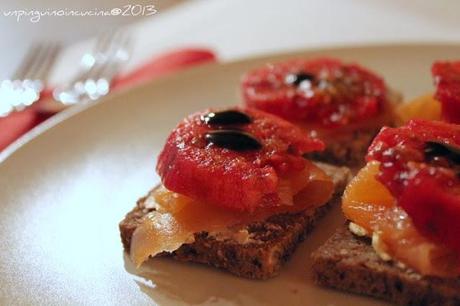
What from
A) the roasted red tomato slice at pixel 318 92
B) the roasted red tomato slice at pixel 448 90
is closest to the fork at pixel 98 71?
the roasted red tomato slice at pixel 318 92

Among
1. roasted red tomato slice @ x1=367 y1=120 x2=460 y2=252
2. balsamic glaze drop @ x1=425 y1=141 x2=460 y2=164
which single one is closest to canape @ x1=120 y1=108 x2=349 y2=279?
roasted red tomato slice @ x1=367 y1=120 x2=460 y2=252

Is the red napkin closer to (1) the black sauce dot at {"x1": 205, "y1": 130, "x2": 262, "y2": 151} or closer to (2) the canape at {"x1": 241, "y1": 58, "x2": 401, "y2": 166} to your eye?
(2) the canape at {"x1": 241, "y1": 58, "x2": 401, "y2": 166}

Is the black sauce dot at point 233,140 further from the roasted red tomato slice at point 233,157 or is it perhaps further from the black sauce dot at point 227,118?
the black sauce dot at point 227,118

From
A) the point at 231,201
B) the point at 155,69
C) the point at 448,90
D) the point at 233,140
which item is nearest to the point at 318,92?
the point at 448,90

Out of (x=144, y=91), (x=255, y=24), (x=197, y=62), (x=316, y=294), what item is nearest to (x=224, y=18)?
(x=255, y=24)

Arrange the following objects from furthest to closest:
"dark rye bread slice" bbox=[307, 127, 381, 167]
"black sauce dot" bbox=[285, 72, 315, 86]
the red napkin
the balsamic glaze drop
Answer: the red napkin
"black sauce dot" bbox=[285, 72, 315, 86]
"dark rye bread slice" bbox=[307, 127, 381, 167]
the balsamic glaze drop
